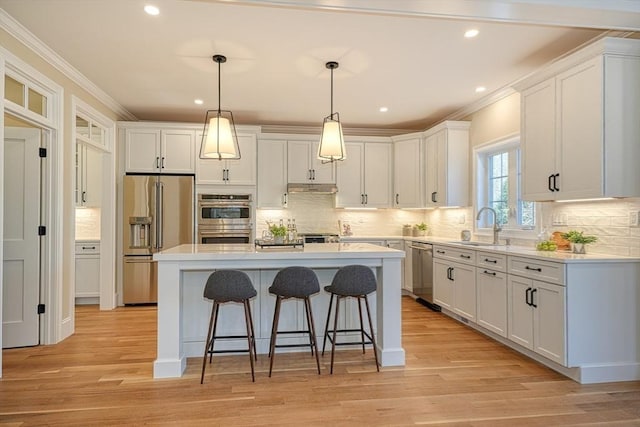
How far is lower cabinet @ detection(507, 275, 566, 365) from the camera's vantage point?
2775 mm

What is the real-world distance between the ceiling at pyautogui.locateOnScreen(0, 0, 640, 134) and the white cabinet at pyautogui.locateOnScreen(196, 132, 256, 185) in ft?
2.13

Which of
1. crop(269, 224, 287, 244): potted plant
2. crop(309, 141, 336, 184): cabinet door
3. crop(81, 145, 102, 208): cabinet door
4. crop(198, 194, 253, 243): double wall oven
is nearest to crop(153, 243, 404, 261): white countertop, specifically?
crop(269, 224, 287, 244): potted plant

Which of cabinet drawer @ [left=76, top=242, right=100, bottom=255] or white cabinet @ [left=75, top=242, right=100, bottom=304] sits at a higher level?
cabinet drawer @ [left=76, top=242, right=100, bottom=255]

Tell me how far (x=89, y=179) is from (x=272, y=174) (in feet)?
8.47

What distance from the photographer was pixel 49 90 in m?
3.52

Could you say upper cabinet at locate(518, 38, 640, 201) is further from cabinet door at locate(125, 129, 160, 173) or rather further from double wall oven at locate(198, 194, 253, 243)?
cabinet door at locate(125, 129, 160, 173)

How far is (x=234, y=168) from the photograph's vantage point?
543cm

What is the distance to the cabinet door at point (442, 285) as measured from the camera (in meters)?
4.38

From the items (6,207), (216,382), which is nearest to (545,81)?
(216,382)

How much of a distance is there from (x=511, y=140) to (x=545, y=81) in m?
1.04

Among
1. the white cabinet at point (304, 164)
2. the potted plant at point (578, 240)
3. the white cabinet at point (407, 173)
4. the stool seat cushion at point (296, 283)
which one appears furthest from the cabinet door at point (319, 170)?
the potted plant at point (578, 240)

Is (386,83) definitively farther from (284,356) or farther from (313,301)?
(284,356)

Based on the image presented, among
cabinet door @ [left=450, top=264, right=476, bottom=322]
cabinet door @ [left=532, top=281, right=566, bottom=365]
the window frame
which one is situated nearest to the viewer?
cabinet door @ [left=532, top=281, right=566, bottom=365]

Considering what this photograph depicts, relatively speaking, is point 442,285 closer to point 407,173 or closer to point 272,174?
point 407,173
